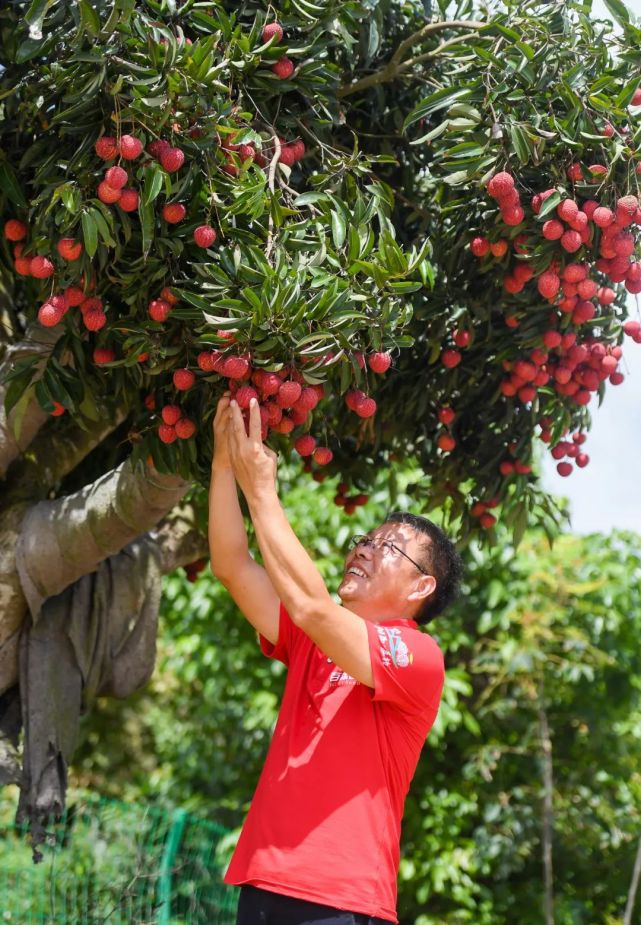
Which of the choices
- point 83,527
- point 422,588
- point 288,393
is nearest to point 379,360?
point 288,393

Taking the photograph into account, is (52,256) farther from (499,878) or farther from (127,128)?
(499,878)

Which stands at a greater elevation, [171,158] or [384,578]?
[171,158]

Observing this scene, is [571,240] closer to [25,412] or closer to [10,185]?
[10,185]

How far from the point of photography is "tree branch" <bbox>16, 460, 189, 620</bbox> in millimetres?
3170

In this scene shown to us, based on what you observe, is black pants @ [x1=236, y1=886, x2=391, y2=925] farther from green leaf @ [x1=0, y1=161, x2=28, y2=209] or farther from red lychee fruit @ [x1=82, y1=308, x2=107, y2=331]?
green leaf @ [x1=0, y1=161, x2=28, y2=209]

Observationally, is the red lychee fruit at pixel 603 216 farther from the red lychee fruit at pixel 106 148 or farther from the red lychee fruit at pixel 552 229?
the red lychee fruit at pixel 106 148

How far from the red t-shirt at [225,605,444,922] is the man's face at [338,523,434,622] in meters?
0.15

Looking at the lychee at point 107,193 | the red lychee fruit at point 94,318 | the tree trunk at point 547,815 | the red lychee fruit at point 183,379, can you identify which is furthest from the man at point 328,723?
the tree trunk at point 547,815

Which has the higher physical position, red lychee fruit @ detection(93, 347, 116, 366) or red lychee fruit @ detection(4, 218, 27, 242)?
red lychee fruit @ detection(4, 218, 27, 242)

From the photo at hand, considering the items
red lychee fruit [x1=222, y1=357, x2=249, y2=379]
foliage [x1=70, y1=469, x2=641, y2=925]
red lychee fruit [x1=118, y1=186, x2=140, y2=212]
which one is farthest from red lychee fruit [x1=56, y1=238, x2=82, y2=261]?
foliage [x1=70, y1=469, x2=641, y2=925]

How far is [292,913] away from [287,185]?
1.54m

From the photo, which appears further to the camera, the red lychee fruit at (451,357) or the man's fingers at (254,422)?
the red lychee fruit at (451,357)

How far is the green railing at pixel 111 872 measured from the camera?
3.63 m

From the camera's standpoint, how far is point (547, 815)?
5410mm
